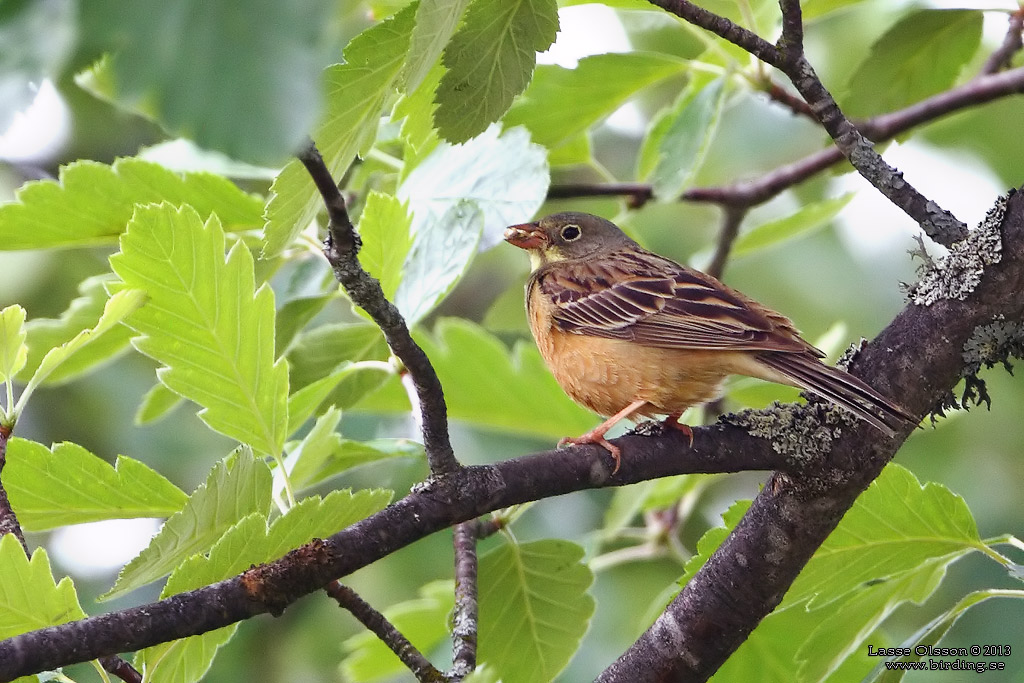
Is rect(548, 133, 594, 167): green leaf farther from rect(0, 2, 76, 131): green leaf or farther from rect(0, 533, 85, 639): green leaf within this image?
rect(0, 2, 76, 131): green leaf

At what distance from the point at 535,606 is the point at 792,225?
2004mm

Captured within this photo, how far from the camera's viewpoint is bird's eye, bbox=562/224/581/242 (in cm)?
523

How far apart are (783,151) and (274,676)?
196 inches

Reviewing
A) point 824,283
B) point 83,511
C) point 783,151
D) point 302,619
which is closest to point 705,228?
point 783,151

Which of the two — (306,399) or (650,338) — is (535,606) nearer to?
(306,399)

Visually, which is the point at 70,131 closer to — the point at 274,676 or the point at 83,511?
the point at 274,676

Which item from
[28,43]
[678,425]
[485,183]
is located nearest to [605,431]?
[678,425]

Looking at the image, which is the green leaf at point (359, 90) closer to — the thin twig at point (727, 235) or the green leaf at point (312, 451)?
the green leaf at point (312, 451)

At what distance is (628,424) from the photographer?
3.75 meters

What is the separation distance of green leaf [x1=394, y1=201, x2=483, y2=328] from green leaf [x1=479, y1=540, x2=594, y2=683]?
0.82 m

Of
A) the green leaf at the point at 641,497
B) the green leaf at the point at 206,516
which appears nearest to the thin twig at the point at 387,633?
the green leaf at the point at 206,516

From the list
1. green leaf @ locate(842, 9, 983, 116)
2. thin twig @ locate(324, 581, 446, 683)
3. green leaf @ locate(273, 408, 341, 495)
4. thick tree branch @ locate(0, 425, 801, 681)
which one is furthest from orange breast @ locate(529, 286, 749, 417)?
thin twig @ locate(324, 581, 446, 683)

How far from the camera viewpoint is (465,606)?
302 cm

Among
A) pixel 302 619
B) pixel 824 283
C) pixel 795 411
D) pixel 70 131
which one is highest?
pixel 70 131
